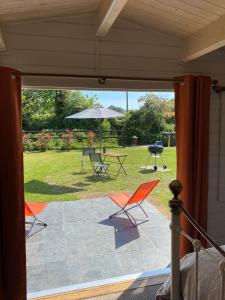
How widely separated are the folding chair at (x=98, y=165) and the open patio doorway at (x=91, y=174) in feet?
0.17

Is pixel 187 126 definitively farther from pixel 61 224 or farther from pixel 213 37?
pixel 61 224

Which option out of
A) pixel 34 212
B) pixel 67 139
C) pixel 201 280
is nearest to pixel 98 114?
pixel 67 139

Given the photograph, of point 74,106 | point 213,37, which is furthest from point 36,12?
point 213,37

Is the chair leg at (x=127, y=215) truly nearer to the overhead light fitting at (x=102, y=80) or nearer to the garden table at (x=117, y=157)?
the garden table at (x=117, y=157)

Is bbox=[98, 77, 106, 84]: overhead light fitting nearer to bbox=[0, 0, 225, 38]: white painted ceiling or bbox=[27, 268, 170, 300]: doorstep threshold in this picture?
bbox=[0, 0, 225, 38]: white painted ceiling

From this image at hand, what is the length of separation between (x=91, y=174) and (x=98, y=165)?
215 millimetres

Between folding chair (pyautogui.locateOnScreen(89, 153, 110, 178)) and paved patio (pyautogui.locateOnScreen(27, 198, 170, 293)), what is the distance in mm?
590

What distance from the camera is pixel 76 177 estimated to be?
3.46 m

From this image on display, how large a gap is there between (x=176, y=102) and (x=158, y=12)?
0.79m

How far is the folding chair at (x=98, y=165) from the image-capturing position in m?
3.16

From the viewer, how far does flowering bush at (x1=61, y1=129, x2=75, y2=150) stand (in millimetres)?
2740

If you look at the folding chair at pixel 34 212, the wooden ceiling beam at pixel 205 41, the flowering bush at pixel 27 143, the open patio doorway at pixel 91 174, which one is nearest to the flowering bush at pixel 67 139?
the open patio doorway at pixel 91 174

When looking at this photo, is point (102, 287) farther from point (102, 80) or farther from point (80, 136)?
point (102, 80)

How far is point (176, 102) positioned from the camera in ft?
8.25
